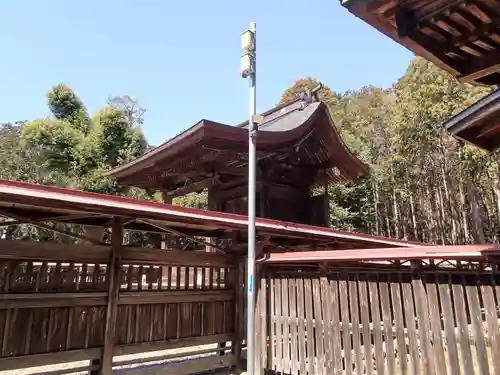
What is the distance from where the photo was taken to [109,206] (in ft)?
13.9

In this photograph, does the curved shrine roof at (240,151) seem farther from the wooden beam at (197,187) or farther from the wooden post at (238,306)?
the wooden post at (238,306)

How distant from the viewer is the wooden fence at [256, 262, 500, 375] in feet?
11.1

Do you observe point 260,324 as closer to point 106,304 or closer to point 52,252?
point 106,304

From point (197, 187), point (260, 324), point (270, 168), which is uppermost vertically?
point (270, 168)

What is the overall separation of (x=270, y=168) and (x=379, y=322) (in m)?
5.77

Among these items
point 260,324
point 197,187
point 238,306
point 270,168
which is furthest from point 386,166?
point 260,324

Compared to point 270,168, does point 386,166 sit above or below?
above

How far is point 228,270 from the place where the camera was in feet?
20.2

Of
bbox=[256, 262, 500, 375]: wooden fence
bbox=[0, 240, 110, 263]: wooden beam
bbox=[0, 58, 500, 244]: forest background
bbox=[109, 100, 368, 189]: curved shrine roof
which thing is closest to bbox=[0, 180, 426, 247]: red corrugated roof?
bbox=[0, 240, 110, 263]: wooden beam

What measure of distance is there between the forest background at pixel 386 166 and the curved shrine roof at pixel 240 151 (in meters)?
8.48

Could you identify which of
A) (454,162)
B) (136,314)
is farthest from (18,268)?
(454,162)

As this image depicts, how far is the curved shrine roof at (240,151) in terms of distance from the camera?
7.70 metres

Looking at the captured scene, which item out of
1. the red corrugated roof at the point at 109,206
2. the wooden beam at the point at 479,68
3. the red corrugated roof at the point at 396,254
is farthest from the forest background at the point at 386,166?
the wooden beam at the point at 479,68

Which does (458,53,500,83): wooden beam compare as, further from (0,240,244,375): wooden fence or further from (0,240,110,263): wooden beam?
(0,240,110,263): wooden beam
